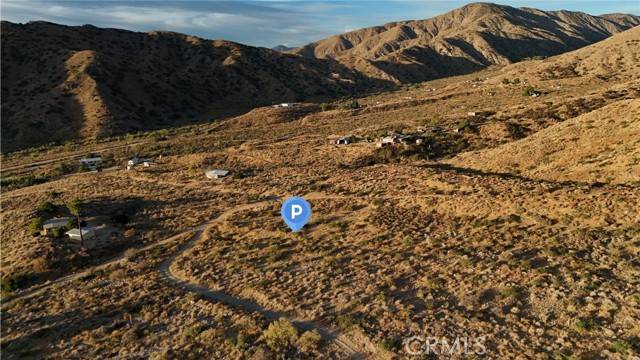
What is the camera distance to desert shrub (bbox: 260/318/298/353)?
18.0 m

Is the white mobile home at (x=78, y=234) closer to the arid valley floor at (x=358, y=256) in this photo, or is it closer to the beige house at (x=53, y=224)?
the arid valley floor at (x=358, y=256)

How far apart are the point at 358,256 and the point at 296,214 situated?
7.61m

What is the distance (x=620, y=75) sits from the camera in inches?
3590

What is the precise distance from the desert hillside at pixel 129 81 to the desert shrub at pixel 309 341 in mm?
91159

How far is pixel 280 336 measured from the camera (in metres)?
18.5

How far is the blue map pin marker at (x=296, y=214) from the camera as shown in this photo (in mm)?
30241

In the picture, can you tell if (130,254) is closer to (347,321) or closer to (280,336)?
(280,336)

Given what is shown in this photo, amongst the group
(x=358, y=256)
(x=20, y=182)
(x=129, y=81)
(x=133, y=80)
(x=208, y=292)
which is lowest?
(x=20, y=182)

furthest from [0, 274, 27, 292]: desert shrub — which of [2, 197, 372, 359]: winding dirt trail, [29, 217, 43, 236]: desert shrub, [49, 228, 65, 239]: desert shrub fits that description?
[29, 217, 43, 236]: desert shrub

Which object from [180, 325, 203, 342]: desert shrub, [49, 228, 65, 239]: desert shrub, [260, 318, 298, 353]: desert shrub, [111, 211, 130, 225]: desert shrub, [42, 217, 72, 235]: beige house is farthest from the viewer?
[111, 211, 130, 225]: desert shrub

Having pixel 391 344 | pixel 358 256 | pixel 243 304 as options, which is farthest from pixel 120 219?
pixel 391 344

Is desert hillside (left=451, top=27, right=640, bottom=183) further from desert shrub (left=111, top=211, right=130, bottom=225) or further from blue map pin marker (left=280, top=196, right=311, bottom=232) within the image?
desert shrub (left=111, top=211, right=130, bottom=225)

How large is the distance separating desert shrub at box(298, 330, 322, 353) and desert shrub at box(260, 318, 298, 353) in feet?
1.14

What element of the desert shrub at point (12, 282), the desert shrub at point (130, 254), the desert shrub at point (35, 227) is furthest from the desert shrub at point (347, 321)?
the desert shrub at point (35, 227)
